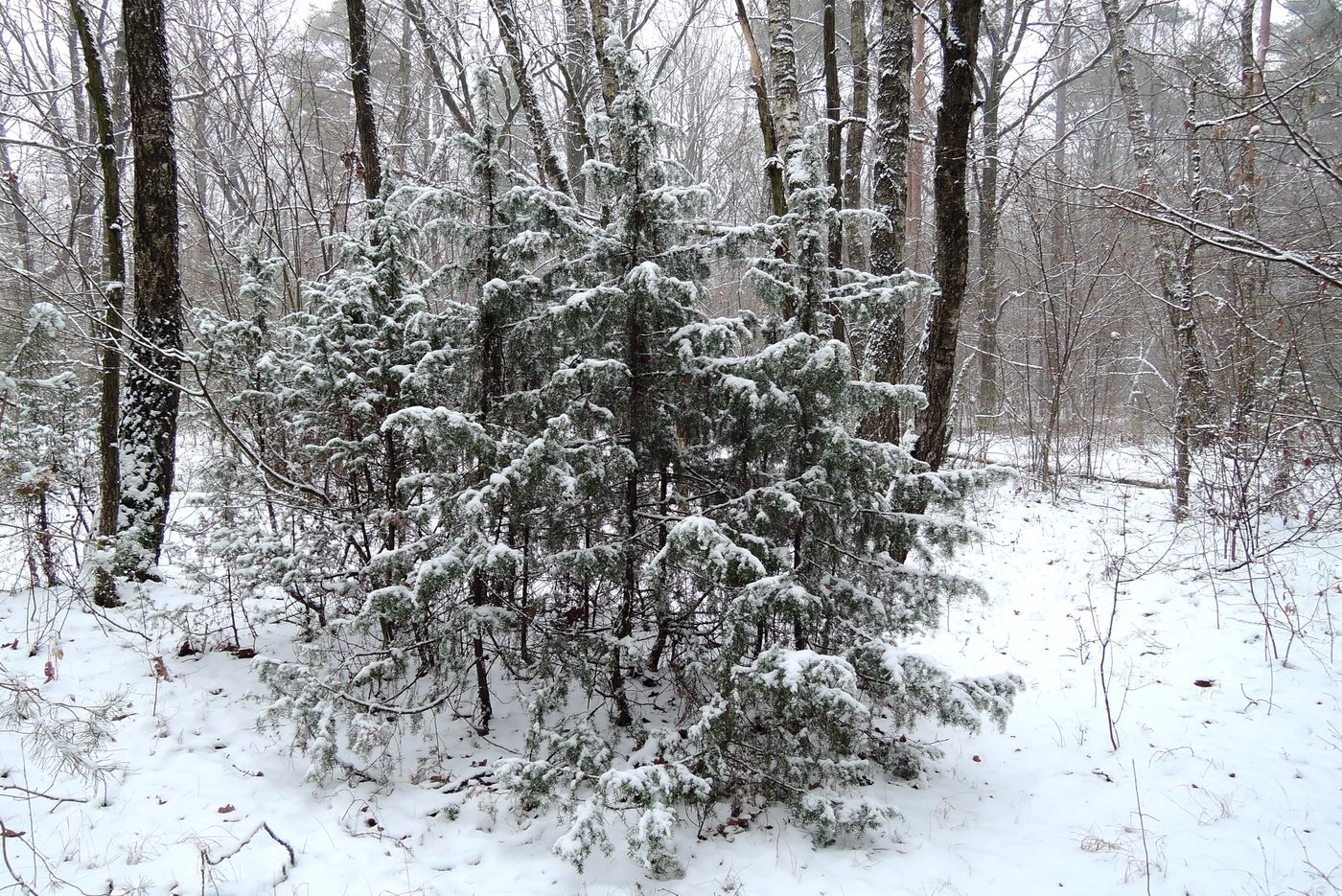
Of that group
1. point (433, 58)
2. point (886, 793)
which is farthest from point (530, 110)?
point (886, 793)

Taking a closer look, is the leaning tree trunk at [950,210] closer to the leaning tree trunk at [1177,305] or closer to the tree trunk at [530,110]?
the leaning tree trunk at [1177,305]

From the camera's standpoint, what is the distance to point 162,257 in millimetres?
6086

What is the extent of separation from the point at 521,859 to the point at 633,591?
5.51 ft

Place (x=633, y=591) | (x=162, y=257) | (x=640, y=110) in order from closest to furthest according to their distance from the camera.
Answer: (x=640, y=110) < (x=633, y=591) < (x=162, y=257)

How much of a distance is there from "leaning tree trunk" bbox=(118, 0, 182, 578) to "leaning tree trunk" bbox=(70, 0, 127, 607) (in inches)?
5.6

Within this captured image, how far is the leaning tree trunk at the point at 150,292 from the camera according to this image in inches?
235

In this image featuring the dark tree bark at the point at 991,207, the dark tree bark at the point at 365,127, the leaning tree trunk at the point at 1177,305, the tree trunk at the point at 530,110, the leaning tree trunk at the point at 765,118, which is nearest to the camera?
the leaning tree trunk at the point at 765,118

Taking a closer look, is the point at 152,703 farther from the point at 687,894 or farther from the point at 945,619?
the point at 945,619

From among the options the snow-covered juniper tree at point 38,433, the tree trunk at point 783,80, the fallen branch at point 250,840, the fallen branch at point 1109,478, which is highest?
the tree trunk at point 783,80

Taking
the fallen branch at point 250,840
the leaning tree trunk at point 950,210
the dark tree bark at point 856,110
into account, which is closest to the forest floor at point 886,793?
the fallen branch at point 250,840

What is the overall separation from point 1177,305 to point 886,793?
7.72 m

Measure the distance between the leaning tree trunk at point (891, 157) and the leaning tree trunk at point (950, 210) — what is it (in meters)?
0.42

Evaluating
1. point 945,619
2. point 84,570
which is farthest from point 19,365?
point 945,619

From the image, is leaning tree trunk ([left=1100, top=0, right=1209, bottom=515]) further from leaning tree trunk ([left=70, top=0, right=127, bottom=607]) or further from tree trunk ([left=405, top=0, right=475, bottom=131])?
leaning tree trunk ([left=70, top=0, right=127, bottom=607])
